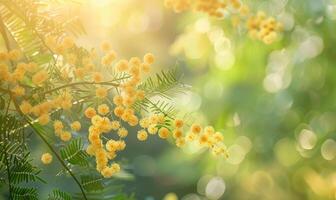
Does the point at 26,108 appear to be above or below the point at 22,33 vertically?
below

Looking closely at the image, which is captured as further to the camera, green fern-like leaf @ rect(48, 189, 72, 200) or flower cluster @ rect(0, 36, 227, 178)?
green fern-like leaf @ rect(48, 189, 72, 200)

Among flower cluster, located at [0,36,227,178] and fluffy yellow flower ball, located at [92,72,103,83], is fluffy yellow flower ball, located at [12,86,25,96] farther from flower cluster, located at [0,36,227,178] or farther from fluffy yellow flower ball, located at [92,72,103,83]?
fluffy yellow flower ball, located at [92,72,103,83]

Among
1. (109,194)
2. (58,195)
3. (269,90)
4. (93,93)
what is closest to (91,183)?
(58,195)

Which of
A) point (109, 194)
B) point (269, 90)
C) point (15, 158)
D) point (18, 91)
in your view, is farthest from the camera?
point (269, 90)

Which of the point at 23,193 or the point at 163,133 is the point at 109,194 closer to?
the point at 23,193

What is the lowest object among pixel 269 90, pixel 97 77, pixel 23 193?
pixel 23 193

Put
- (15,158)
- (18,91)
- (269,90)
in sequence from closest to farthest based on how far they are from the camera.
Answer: (18,91), (15,158), (269,90)

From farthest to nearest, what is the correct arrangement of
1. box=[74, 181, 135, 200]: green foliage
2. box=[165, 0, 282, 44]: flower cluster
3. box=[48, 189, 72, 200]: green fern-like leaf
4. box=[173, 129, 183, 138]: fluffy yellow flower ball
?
box=[74, 181, 135, 200]: green foliage, box=[48, 189, 72, 200]: green fern-like leaf, box=[173, 129, 183, 138]: fluffy yellow flower ball, box=[165, 0, 282, 44]: flower cluster

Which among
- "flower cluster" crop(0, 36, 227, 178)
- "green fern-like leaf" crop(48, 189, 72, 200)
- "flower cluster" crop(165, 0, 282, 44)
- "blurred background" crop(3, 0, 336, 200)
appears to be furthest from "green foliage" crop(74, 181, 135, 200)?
"blurred background" crop(3, 0, 336, 200)
